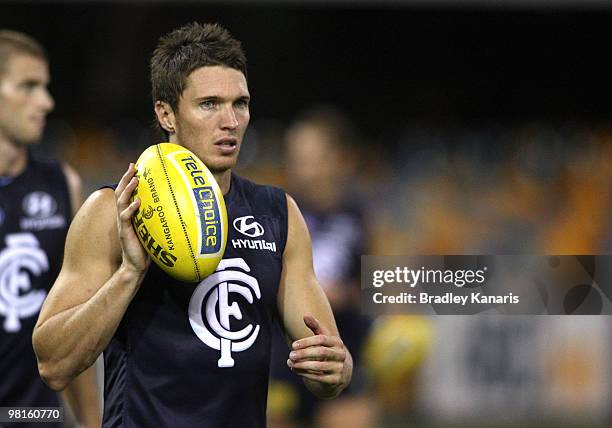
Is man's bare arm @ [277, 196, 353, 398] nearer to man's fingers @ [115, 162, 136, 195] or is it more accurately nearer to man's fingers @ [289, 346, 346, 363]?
man's fingers @ [289, 346, 346, 363]

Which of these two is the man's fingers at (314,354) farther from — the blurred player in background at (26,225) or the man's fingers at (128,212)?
the blurred player in background at (26,225)

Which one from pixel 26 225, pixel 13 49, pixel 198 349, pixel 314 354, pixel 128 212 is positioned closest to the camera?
pixel 128 212

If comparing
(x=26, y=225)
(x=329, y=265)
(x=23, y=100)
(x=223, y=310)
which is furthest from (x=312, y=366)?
(x=329, y=265)

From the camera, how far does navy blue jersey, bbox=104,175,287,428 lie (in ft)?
9.34

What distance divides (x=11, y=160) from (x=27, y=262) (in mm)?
575

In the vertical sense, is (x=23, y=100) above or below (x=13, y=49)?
below

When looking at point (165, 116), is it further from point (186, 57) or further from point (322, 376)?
point (322, 376)

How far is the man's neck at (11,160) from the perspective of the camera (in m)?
4.72

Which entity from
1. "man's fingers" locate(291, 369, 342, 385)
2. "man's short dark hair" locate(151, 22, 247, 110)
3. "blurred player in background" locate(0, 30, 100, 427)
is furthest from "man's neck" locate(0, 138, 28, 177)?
"man's fingers" locate(291, 369, 342, 385)

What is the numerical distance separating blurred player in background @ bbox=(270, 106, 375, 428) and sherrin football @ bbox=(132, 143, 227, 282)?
3.30 metres

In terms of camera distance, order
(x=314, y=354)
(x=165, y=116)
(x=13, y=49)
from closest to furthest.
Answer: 1. (x=314, y=354)
2. (x=165, y=116)
3. (x=13, y=49)

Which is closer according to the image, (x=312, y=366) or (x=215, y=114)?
(x=312, y=366)

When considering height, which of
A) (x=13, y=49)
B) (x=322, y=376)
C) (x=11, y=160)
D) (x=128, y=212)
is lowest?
(x=322, y=376)

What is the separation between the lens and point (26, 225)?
4.53 m
